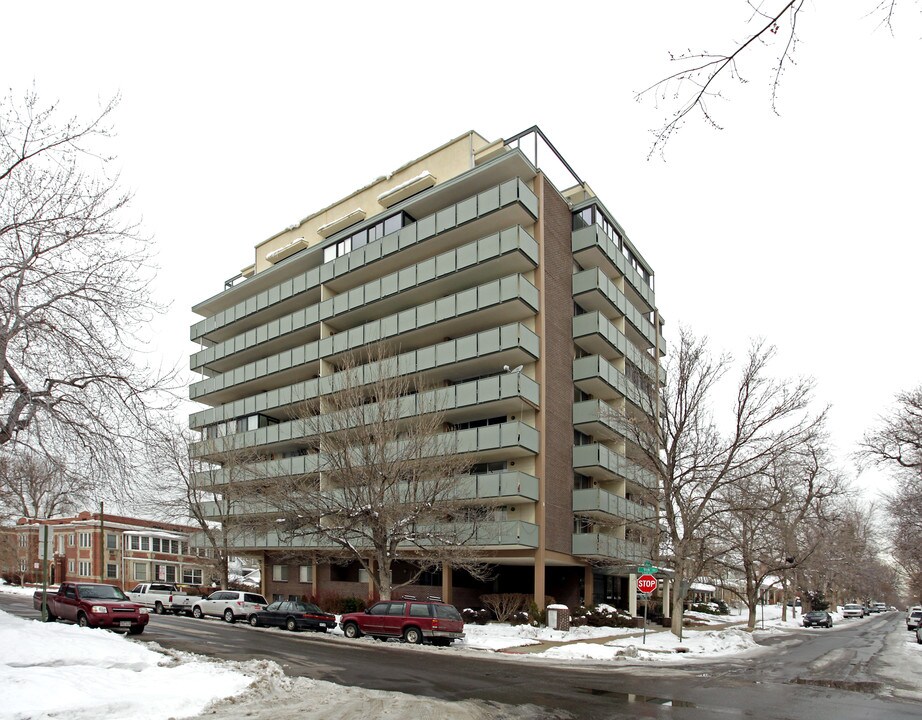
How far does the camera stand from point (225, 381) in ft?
158

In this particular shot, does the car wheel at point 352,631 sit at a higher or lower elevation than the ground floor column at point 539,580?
lower

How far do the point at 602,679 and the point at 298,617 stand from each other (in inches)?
659

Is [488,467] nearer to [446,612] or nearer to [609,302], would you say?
[446,612]

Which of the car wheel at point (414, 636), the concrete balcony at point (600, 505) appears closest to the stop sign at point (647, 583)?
the car wheel at point (414, 636)

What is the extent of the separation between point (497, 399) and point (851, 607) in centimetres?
7467

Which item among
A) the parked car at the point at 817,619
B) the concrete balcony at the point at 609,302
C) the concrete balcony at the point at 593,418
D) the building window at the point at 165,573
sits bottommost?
the parked car at the point at 817,619

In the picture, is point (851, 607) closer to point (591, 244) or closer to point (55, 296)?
point (591, 244)

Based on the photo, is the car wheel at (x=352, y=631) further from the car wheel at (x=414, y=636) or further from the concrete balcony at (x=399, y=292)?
the concrete balcony at (x=399, y=292)

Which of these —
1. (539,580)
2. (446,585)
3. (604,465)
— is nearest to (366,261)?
(604,465)

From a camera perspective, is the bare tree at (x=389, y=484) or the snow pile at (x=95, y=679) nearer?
the snow pile at (x=95, y=679)

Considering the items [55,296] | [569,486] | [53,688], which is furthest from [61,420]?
[569,486]

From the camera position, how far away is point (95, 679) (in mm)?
12250

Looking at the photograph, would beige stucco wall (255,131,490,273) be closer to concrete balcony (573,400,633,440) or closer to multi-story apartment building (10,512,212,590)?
concrete balcony (573,400,633,440)

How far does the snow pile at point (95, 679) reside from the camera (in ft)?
34.8
